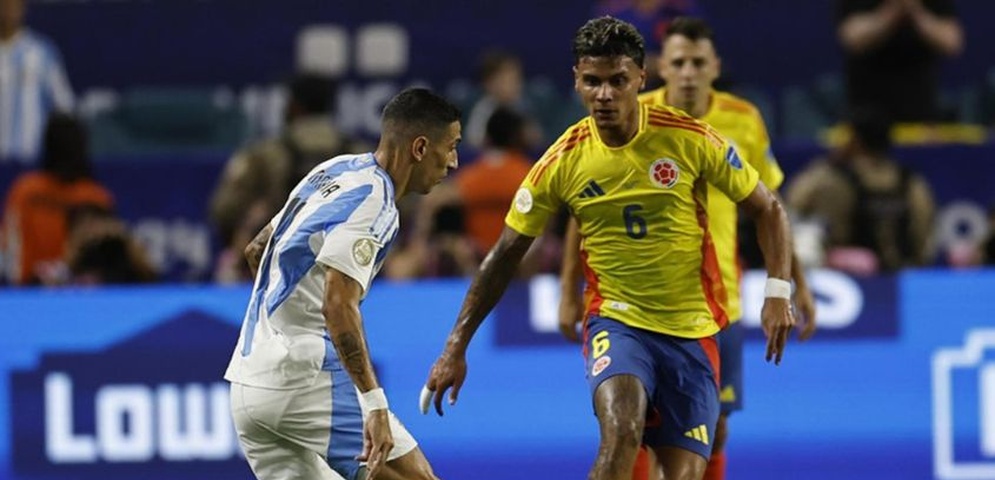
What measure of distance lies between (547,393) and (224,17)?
22.9 ft

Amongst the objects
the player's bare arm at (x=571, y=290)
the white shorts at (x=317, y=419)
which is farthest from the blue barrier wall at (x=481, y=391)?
the white shorts at (x=317, y=419)

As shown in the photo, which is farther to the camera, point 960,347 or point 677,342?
point 960,347

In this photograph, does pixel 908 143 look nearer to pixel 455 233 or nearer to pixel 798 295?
pixel 455 233

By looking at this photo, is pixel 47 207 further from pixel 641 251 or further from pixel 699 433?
pixel 699 433

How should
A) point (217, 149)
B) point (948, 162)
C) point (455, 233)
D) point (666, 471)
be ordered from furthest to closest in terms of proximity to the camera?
1. point (217, 149)
2. point (948, 162)
3. point (455, 233)
4. point (666, 471)

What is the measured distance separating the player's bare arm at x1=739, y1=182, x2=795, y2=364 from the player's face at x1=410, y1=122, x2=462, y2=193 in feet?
3.91

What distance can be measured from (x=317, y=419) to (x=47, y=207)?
232 inches

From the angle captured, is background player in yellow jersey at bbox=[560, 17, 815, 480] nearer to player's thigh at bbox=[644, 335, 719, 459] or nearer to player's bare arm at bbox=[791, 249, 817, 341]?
player's bare arm at bbox=[791, 249, 817, 341]

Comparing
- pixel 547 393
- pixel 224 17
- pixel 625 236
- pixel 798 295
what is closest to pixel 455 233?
pixel 547 393

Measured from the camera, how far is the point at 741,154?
9.23 metres

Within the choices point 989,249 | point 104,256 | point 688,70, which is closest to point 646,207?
point 688,70

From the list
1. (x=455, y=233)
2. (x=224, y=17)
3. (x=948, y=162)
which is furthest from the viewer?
(x=224, y=17)

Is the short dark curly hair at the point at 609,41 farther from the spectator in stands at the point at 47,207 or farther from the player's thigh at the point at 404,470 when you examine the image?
the spectator in stands at the point at 47,207

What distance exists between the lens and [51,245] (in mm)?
12938
